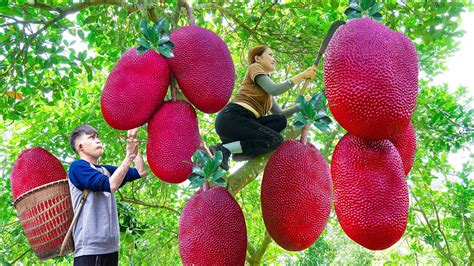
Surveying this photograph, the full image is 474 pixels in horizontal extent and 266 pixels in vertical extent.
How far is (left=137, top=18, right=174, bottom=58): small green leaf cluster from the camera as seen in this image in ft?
3.25

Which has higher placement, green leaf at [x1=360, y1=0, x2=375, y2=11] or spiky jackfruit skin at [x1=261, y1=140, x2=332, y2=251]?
green leaf at [x1=360, y1=0, x2=375, y2=11]

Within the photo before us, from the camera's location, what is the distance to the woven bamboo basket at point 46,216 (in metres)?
1.50

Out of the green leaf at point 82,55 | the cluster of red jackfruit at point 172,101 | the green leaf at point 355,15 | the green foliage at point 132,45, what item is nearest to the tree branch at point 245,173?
the green foliage at point 132,45

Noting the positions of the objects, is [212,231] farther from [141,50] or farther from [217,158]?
[141,50]

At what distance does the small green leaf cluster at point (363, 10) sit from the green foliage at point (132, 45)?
612 mm

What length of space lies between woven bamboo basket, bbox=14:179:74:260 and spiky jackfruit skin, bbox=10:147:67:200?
47 mm

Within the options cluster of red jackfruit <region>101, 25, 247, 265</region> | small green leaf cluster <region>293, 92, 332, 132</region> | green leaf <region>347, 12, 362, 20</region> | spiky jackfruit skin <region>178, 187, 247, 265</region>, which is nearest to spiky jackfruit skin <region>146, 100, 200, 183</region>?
cluster of red jackfruit <region>101, 25, 247, 265</region>

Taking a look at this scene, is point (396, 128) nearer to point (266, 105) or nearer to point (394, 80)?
point (394, 80)

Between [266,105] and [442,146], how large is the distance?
2.76ft

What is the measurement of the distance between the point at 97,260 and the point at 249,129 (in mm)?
671

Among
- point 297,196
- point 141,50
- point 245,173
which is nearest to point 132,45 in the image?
point 245,173

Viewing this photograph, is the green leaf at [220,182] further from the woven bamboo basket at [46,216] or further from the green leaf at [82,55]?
the green leaf at [82,55]

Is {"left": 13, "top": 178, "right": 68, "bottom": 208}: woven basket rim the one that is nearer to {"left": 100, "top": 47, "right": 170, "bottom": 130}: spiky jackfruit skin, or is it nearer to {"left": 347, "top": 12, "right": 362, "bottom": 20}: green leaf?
{"left": 100, "top": 47, "right": 170, "bottom": 130}: spiky jackfruit skin

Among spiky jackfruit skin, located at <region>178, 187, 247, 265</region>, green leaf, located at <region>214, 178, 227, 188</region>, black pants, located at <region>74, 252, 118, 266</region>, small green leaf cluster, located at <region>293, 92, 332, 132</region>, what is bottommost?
Answer: black pants, located at <region>74, 252, 118, 266</region>
